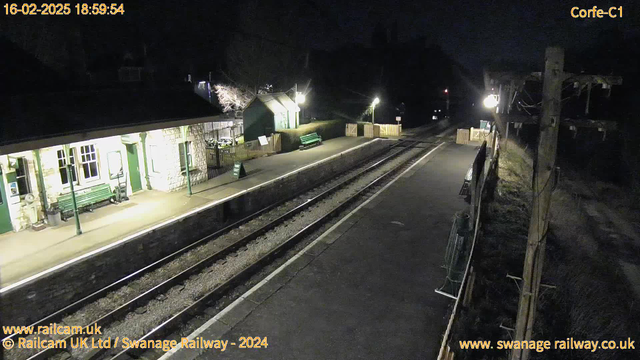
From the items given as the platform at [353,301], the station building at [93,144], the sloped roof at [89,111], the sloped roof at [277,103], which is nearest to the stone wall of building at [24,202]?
the station building at [93,144]

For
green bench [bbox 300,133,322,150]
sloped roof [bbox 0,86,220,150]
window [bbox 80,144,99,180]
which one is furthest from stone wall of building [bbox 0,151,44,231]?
green bench [bbox 300,133,322,150]

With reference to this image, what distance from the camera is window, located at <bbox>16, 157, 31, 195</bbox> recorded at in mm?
11234

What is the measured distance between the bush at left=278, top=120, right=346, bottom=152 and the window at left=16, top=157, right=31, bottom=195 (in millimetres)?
14434

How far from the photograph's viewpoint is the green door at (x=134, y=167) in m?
14.5

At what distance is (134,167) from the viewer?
48.6 feet

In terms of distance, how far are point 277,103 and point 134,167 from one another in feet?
44.9

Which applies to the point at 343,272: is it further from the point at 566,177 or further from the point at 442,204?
the point at 566,177

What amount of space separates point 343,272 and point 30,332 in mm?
6723

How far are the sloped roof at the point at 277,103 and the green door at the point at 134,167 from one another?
12348mm

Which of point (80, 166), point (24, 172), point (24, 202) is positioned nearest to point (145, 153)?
point (80, 166)

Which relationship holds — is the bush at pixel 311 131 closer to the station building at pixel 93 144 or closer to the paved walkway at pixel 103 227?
the paved walkway at pixel 103 227

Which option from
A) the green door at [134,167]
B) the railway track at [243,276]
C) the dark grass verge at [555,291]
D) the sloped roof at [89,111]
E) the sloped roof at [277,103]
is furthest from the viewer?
the sloped roof at [277,103]

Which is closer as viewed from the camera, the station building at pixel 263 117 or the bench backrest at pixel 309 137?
the bench backrest at pixel 309 137

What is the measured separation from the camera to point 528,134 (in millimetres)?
39344
